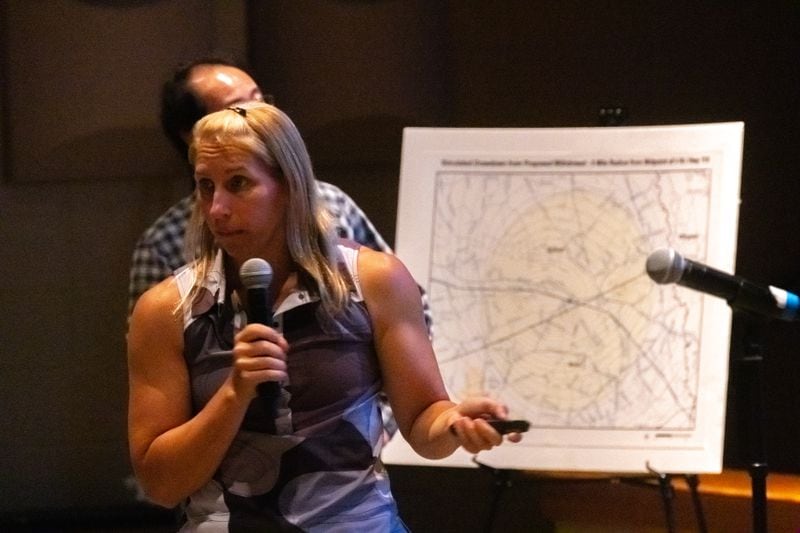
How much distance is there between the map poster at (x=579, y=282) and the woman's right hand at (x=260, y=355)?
1.18 metres

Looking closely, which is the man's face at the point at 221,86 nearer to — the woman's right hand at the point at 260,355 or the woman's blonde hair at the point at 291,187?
the woman's blonde hair at the point at 291,187

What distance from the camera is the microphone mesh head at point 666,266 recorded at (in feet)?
4.85

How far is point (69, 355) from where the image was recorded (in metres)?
3.25

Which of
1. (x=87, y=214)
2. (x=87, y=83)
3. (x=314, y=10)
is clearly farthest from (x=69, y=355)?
(x=314, y=10)

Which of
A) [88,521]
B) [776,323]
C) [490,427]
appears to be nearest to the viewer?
[490,427]

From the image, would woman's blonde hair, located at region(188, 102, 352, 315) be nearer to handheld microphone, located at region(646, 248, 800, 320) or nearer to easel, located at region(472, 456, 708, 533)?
handheld microphone, located at region(646, 248, 800, 320)

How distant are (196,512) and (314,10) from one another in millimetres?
2055

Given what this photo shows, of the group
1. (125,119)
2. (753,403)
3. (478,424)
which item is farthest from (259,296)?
(125,119)

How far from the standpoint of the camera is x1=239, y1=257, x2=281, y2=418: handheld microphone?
4.36 feet

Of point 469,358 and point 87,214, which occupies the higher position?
point 87,214

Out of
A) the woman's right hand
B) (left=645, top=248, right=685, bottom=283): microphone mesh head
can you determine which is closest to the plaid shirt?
(left=645, top=248, right=685, bottom=283): microphone mesh head

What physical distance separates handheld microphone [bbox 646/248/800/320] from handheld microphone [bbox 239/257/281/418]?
0.51 m

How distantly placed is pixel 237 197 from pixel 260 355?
0.80ft

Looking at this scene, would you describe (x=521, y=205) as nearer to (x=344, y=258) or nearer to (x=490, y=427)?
(x=344, y=258)
